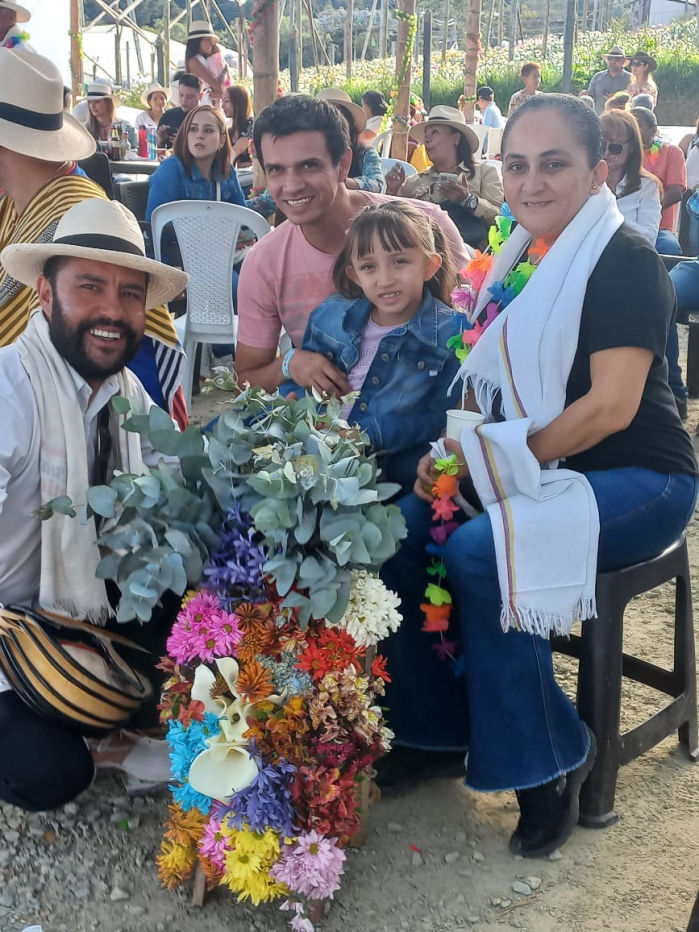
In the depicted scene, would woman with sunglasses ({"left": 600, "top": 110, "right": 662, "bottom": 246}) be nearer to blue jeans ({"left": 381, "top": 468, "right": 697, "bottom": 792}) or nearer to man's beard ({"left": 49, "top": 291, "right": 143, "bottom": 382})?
blue jeans ({"left": 381, "top": 468, "right": 697, "bottom": 792})

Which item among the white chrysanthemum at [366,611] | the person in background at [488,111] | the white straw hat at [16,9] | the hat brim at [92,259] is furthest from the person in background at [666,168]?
the person in background at [488,111]

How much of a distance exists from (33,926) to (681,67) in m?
28.7

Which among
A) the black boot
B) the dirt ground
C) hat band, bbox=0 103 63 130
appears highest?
hat band, bbox=0 103 63 130

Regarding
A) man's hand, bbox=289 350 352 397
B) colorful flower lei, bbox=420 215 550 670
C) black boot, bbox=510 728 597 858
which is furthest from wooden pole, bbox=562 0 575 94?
black boot, bbox=510 728 597 858

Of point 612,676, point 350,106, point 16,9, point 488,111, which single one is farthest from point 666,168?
point 488,111

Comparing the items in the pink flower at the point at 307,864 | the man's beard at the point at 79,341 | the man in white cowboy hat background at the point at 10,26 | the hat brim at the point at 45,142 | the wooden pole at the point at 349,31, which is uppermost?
the wooden pole at the point at 349,31

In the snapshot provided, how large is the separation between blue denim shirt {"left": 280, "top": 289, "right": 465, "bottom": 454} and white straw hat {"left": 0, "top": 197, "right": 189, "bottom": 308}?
652 mm

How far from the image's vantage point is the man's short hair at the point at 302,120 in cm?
295

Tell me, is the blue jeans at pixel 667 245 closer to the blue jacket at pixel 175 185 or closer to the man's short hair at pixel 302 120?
the blue jacket at pixel 175 185

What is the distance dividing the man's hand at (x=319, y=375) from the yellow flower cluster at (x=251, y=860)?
1232 mm

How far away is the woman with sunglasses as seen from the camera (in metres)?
4.77

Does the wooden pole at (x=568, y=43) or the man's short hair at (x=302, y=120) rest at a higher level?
the wooden pole at (x=568, y=43)

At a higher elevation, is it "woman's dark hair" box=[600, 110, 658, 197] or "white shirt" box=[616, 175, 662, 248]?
"woman's dark hair" box=[600, 110, 658, 197]

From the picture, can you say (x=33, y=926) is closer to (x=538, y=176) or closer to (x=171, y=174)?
(x=538, y=176)
